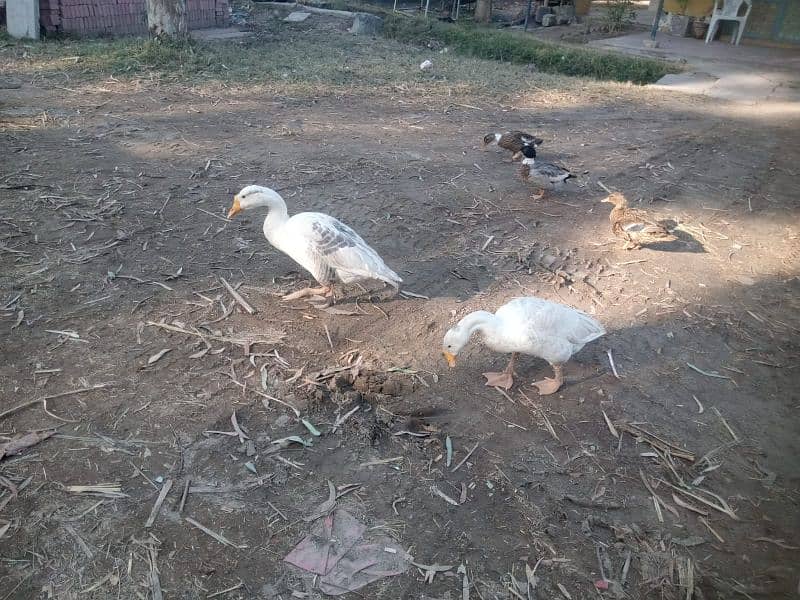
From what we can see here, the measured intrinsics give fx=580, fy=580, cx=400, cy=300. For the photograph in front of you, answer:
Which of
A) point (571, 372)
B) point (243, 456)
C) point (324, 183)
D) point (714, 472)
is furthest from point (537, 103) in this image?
point (243, 456)

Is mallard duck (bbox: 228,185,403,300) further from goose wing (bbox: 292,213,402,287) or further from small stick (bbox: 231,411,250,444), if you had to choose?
small stick (bbox: 231,411,250,444)

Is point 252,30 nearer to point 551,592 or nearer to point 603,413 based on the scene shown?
point 603,413

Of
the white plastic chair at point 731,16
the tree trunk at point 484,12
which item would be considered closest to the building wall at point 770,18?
the white plastic chair at point 731,16

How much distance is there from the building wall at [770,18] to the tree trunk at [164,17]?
17336mm

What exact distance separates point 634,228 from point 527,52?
1285 centimetres

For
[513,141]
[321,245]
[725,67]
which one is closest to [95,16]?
[513,141]

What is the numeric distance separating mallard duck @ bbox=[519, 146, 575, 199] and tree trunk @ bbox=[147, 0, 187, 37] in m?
10.2

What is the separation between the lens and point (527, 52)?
17531 millimetres

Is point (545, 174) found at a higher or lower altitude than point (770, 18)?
lower

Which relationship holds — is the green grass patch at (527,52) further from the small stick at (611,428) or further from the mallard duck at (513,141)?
the small stick at (611,428)

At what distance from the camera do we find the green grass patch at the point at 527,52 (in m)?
15.9

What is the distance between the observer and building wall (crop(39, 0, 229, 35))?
14.5 metres

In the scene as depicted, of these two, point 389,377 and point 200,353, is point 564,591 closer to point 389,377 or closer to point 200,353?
point 389,377

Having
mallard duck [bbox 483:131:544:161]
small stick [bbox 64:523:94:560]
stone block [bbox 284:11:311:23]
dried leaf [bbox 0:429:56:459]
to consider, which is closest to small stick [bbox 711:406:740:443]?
small stick [bbox 64:523:94:560]
